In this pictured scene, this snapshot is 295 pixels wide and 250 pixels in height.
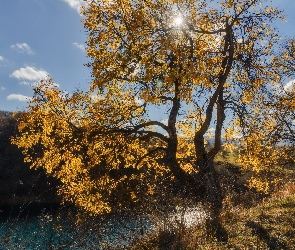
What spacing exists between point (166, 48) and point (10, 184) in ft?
204

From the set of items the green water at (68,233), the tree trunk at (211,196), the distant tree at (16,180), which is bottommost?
the green water at (68,233)

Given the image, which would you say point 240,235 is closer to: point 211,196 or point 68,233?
point 211,196

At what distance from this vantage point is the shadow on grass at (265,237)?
9.45m

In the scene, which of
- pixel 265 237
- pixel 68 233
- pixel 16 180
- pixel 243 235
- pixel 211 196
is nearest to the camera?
pixel 265 237

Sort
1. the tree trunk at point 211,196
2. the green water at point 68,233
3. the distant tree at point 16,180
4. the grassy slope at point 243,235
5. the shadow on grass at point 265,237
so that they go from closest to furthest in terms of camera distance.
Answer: the shadow on grass at point 265,237, the green water at point 68,233, the grassy slope at point 243,235, the tree trunk at point 211,196, the distant tree at point 16,180

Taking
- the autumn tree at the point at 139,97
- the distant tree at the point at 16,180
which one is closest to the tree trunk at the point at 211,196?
the autumn tree at the point at 139,97

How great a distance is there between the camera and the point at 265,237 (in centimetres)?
1055

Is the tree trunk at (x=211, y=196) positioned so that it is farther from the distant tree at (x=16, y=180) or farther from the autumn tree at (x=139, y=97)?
the distant tree at (x=16, y=180)

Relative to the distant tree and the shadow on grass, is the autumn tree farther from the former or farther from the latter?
the distant tree

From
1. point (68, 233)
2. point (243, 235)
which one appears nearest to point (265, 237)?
point (243, 235)

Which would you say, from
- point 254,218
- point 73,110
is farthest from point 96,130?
point 254,218

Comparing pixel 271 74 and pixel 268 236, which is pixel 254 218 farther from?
pixel 271 74

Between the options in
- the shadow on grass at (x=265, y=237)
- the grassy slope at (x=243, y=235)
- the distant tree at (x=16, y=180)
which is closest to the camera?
the shadow on grass at (x=265, y=237)

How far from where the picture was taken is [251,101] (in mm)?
16641
